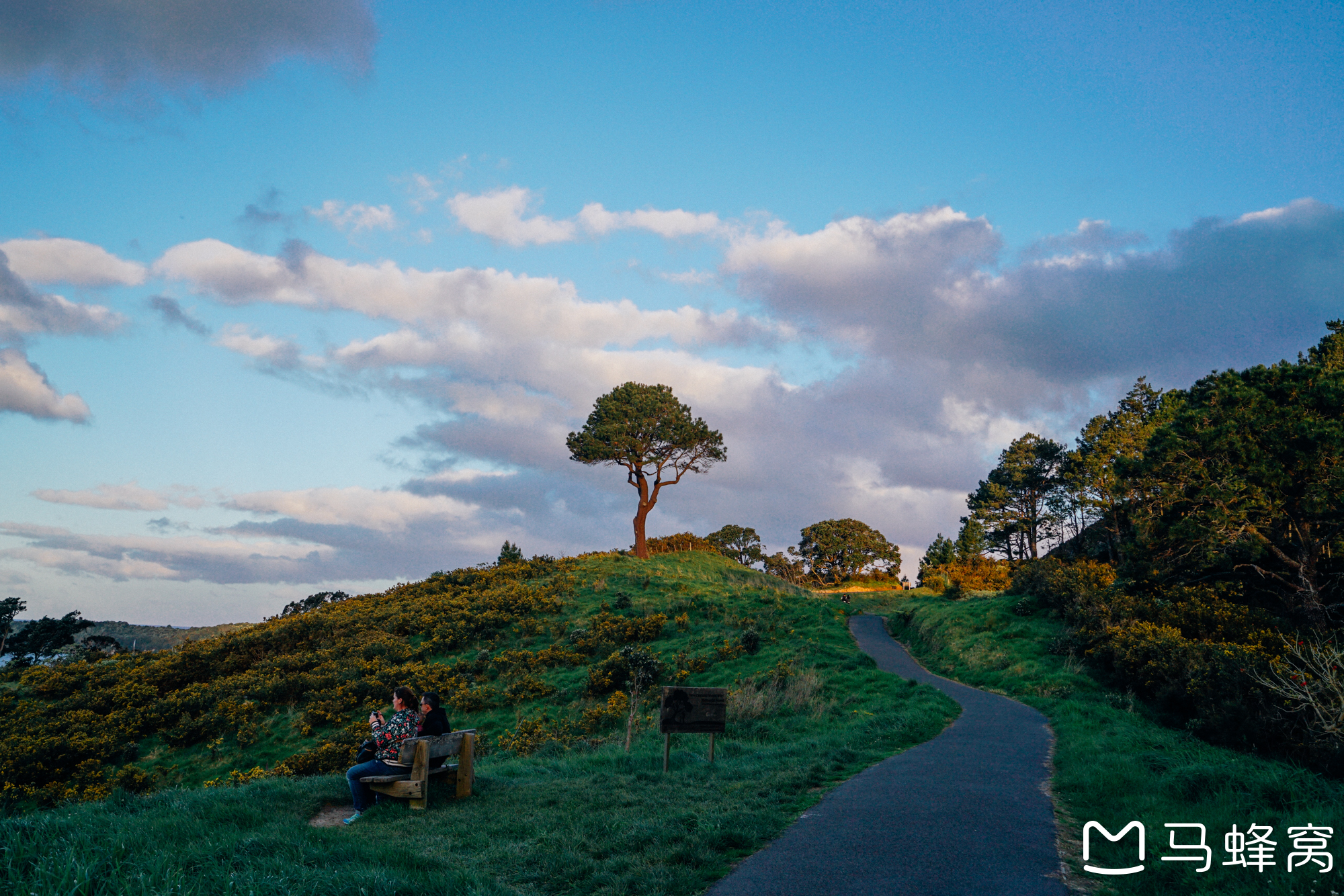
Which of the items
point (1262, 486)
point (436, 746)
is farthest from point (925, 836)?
point (1262, 486)

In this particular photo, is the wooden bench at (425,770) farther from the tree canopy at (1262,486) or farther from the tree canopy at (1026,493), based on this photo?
the tree canopy at (1026,493)

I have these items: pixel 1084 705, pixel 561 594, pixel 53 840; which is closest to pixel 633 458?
pixel 561 594

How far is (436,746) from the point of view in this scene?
8.63 metres

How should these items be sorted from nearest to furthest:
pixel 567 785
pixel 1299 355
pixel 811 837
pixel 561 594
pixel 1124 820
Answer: pixel 811 837, pixel 1124 820, pixel 567 785, pixel 1299 355, pixel 561 594

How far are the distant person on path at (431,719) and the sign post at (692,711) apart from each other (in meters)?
3.37

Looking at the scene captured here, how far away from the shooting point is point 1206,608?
818 inches

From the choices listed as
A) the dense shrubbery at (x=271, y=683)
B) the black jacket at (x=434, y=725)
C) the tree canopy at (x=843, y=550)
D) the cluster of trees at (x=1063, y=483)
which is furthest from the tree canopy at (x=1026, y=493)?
the black jacket at (x=434, y=725)

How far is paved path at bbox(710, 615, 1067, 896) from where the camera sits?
18.0ft

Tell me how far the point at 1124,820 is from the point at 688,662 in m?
15.0

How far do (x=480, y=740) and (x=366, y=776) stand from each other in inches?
365

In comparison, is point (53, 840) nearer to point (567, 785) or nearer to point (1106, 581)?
point (567, 785)

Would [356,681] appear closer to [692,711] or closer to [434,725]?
[434,725]

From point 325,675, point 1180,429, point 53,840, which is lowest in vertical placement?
point 325,675

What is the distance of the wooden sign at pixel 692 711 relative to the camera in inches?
436
